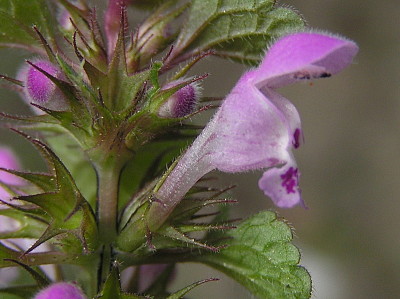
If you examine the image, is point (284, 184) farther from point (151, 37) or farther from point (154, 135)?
point (151, 37)

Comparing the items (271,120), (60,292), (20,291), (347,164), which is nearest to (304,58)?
(271,120)

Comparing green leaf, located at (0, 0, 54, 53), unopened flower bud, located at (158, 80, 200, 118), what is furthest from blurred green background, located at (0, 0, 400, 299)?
unopened flower bud, located at (158, 80, 200, 118)

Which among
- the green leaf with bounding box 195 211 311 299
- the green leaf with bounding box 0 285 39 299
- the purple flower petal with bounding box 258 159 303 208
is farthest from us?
the green leaf with bounding box 0 285 39 299

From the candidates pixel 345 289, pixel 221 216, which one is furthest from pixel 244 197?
pixel 221 216

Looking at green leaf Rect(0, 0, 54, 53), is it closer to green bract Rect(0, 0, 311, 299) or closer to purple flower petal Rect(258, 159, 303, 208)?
green bract Rect(0, 0, 311, 299)

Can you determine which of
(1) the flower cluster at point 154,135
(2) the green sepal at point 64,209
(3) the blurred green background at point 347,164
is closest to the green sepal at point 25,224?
(1) the flower cluster at point 154,135

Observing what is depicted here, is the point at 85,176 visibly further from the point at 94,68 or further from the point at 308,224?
the point at 308,224
